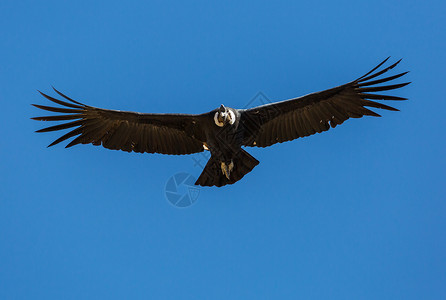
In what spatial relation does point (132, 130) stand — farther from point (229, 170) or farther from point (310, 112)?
point (310, 112)

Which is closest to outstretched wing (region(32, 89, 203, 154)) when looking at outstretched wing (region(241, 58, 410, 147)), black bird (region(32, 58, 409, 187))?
black bird (region(32, 58, 409, 187))

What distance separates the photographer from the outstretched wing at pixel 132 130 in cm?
1588

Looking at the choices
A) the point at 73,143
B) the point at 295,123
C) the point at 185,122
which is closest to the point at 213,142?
the point at 185,122

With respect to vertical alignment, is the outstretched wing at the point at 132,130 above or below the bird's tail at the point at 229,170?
above

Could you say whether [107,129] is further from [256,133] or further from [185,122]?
[256,133]

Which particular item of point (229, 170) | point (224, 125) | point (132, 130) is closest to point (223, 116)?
point (224, 125)

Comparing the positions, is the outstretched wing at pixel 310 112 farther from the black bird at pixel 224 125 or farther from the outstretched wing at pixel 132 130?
the outstretched wing at pixel 132 130

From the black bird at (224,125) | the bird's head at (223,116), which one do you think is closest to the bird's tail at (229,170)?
the black bird at (224,125)

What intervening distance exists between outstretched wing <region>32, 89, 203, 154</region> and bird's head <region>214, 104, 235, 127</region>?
2.47 feet

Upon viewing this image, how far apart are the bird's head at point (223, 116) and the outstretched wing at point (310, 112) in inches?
27.6

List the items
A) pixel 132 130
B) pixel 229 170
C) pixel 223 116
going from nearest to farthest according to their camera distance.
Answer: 1. pixel 223 116
2. pixel 229 170
3. pixel 132 130

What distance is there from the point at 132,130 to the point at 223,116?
2.56m

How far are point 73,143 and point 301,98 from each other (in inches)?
198

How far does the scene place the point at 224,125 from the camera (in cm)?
1501
